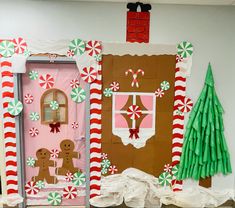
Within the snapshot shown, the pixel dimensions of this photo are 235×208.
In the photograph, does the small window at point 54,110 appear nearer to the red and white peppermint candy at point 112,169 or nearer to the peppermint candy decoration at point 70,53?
the peppermint candy decoration at point 70,53

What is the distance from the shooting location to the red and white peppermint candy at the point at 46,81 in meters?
2.33

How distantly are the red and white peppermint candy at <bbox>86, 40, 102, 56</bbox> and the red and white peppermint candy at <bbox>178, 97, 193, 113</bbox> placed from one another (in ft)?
2.85

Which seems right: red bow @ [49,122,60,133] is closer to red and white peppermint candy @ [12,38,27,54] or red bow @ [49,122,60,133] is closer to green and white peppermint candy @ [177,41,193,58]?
red and white peppermint candy @ [12,38,27,54]

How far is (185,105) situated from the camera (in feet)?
7.77

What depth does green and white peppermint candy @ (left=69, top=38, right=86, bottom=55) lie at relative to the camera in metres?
2.26

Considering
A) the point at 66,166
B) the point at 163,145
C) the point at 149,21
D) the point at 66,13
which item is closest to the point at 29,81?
the point at 66,13

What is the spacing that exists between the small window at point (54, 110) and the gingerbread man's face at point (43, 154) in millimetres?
263

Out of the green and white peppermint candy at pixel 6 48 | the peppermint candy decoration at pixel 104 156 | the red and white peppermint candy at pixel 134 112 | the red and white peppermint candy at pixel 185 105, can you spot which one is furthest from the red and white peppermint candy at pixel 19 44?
the red and white peppermint candy at pixel 185 105

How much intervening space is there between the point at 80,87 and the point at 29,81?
1.50 feet

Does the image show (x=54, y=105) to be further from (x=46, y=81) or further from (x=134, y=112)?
(x=134, y=112)

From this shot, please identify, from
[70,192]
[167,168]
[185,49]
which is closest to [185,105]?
[185,49]

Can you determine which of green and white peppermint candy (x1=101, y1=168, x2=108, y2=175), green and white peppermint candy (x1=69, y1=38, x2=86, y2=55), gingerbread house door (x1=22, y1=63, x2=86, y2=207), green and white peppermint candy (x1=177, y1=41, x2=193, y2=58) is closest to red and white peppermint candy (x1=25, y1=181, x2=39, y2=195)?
gingerbread house door (x1=22, y1=63, x2=86, y2=207)

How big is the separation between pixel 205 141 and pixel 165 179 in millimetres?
513

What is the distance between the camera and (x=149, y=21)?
2.29 meters
